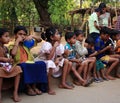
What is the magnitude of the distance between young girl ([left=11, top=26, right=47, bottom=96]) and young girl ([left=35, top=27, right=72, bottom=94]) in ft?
0.67

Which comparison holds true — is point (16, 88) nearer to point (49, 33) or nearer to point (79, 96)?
point (79, 96)

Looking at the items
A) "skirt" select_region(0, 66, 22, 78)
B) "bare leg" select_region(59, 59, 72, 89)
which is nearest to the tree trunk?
"bare leg" select_region(59, 59, 72, 89)

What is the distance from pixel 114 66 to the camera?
6727mm

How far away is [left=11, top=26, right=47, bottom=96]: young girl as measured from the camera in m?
5.08

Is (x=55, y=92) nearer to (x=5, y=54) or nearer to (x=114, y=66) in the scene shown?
(x=5, y=54)

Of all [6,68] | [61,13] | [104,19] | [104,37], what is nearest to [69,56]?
[104,37]

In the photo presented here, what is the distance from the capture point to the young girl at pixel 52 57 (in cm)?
545

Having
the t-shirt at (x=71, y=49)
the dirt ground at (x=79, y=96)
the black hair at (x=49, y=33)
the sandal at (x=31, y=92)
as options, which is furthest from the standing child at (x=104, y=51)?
the sandal at (x=31, y=92)

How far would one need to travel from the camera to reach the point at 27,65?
16.8 ft

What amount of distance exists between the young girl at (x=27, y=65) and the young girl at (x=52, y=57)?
20 centimetres

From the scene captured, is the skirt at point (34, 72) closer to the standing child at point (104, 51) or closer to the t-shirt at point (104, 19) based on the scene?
the standing child at point (104, 51)

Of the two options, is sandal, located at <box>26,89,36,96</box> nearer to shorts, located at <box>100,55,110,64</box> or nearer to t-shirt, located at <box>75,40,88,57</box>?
t-shirt, located at <box>75,40,88,57</box>

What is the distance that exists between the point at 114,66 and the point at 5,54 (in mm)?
2644

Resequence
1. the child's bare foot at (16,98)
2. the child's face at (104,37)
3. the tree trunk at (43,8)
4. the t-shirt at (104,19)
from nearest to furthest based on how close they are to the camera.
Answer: the child's bare foot at (16,98)
the child's face at (104,37)
the t-shirt at (104,19)
the tree trunk at (43,8)
